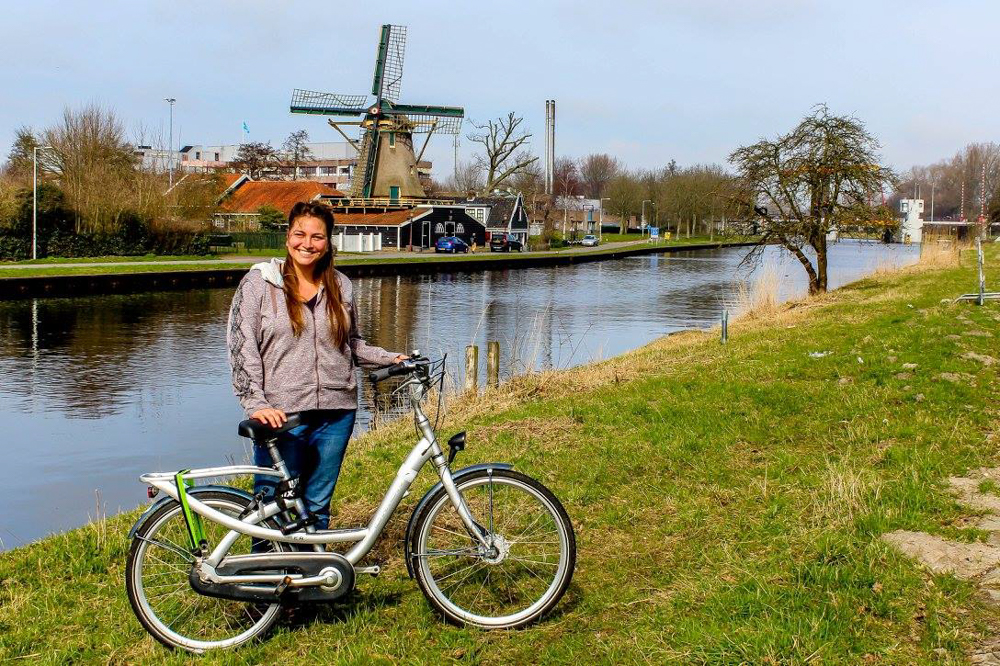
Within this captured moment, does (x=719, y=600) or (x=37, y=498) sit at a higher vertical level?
(x=719, y=600)

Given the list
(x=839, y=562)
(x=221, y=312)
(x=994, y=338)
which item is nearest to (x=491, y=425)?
(x=839, y=562)

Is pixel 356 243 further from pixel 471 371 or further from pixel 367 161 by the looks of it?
pixel 471 371

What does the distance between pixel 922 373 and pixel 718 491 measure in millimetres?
3492

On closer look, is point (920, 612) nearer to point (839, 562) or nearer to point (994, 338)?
point (839, 562)

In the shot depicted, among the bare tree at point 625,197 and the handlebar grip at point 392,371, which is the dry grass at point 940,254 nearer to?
the handlebar grip at point 392,371

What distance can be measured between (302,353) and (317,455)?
38cm

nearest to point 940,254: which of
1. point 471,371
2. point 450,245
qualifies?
point 471,371

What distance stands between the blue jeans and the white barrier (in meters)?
45.8

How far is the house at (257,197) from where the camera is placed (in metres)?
53.4

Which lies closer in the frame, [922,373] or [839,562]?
[839,562]

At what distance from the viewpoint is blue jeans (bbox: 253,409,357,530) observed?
11.0 ft

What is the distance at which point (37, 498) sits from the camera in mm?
8047

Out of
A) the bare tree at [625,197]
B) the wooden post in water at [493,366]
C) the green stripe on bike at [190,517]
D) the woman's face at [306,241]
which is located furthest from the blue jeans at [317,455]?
the bare tree at [625,197]

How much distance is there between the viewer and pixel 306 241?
340 cm
